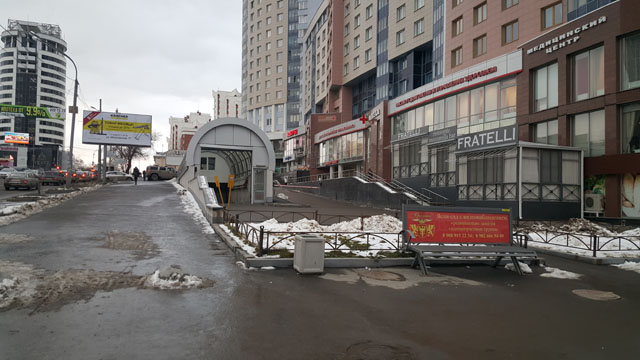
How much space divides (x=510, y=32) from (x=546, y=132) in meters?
Result: 9.63

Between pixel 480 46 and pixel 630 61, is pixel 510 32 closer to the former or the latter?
pixel 480 46

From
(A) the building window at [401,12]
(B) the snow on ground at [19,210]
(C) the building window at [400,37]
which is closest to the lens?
(B) the snow on ground at [19,210]

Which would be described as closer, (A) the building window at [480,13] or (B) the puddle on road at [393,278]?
(B) the puddle on road at [393,278]

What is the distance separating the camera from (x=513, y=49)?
30.2 metres

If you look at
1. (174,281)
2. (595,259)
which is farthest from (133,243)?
(595,259)

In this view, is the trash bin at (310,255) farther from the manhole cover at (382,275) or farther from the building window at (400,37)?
the building window at (400,37)

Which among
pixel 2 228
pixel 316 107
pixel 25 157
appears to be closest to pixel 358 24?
pixel 316 107

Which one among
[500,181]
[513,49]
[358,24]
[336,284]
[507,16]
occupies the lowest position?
[336,284]

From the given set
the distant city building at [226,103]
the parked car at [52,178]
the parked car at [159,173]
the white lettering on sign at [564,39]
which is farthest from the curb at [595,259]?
the distant city building at [226,103]

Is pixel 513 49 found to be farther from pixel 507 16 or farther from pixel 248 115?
pixel 248 115

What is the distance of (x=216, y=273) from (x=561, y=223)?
1942 cm

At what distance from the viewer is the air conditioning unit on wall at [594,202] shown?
878 inches

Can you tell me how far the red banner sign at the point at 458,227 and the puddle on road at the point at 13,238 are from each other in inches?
407

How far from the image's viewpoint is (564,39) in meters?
24.1
